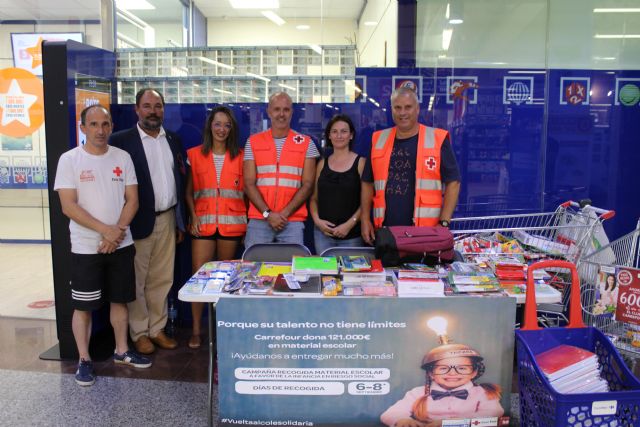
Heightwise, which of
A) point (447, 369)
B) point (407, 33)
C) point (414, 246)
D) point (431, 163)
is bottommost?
point (447, 369)

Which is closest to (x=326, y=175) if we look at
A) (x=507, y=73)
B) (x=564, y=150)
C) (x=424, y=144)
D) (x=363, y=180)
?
(x=363, y=180)

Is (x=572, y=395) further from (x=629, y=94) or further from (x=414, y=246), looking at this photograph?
(x=629, y=94)

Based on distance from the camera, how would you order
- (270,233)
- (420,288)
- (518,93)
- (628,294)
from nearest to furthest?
(420,288)
(628,294)
(270,233)
(518,93)

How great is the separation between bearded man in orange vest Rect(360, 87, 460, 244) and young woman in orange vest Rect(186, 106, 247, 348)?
1024 millimetres

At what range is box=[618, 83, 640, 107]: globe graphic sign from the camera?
14.7 ft

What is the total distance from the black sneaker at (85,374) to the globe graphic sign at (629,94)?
4443 mm

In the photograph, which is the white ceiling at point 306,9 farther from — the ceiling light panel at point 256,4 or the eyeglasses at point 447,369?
the eyeglasses at point 447,369

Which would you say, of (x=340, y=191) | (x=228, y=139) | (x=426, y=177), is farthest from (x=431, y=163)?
(x=228, y=139)

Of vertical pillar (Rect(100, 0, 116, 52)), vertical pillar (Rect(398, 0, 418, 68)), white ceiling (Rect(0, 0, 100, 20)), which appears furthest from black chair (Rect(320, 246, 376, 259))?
white ceiling (Rect(0, 0, 100, 20))

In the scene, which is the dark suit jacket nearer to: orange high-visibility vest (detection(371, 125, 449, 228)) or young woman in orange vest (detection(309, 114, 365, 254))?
young woman in orange vest (detection(309, 114, 365, 254))

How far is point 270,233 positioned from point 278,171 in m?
0.44

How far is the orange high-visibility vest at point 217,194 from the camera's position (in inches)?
157

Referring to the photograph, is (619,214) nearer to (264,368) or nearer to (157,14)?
(264,368)

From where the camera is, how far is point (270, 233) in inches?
155
